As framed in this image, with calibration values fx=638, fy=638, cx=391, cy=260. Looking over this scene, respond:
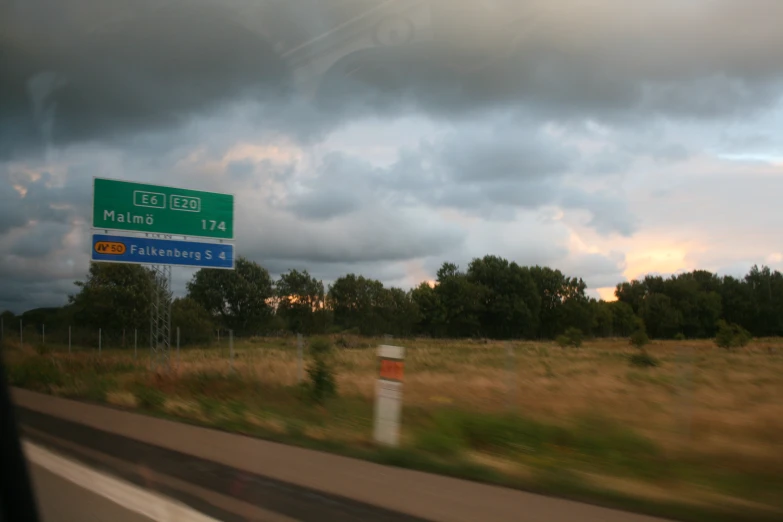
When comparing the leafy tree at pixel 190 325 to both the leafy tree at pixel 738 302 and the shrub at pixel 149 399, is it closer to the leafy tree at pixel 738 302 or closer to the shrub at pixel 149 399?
the shrub at pixel 149 399

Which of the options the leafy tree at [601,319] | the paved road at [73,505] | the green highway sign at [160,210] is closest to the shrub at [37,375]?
the green highway sign at [160,210]

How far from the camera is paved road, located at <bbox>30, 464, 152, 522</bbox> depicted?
19.0ft

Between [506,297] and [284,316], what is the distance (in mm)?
31869

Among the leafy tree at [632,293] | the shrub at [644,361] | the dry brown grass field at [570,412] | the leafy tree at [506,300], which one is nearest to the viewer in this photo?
the dry brown grass field at [570,412]

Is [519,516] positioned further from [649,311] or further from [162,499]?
[649,311]

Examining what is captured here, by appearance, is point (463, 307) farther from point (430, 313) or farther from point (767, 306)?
point (767, 306)

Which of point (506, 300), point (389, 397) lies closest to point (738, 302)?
point (506, 300)

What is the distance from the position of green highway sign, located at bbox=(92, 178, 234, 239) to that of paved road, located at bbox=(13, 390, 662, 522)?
454 inches

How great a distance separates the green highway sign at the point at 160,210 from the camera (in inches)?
816

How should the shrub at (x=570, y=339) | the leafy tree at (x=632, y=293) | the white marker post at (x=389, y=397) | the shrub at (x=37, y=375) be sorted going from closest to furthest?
the white marker post at (x=389, y=397)
the shrub at (x=37, y=375)
the shrub at (x=570, y=339)
the leafy tree at (x=632, y=293)

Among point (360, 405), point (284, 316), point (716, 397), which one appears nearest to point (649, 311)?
point (284, 316)

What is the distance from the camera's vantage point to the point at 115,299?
43.9m

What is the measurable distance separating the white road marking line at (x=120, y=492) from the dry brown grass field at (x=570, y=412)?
3.19 meters

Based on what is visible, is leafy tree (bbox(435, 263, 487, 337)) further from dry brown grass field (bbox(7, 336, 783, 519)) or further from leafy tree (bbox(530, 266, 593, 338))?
dry brown grass field (bbox(7, 336, 783, 519))
